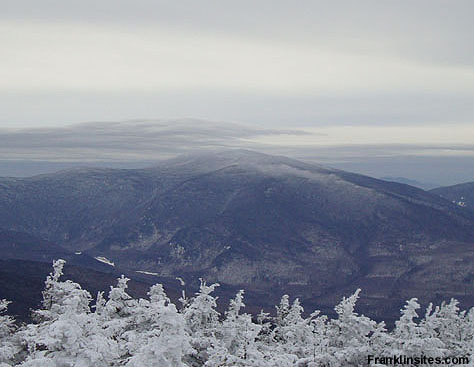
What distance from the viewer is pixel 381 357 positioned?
43219mm

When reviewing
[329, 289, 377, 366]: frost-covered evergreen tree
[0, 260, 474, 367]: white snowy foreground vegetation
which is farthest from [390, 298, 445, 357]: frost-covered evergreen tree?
[329, 289, 377, 366]: frost-covered evergreen tree

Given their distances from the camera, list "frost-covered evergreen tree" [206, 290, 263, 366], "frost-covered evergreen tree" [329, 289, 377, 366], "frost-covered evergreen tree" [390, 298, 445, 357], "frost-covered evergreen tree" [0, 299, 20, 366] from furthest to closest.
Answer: "frost-covered evergreen tree" [329, 289, 377, 366] < "frost-covered evergreen tree" [0, 299, 20, 366] < "frost-covered evergreen tree" [390, 298, 445, 357] < "frost-covered evergreen tree" [206, 290, 263, 366]

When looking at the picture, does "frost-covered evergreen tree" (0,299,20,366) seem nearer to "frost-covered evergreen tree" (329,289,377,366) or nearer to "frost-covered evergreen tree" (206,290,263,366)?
"frost-covered evergreen tree" (206,290,263,366)

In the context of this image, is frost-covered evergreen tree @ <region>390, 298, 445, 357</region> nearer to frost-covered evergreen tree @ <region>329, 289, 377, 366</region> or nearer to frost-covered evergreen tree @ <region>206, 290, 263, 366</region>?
frost-covered evergreen tree @ <region>329, 289, 377, 366</region>

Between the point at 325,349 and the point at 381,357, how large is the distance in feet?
17.0

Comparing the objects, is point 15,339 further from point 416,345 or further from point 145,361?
point 416,345

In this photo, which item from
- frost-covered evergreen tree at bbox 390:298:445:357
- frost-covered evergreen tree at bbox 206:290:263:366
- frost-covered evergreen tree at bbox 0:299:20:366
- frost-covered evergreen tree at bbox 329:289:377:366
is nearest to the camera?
frost-covered evergreen tree at bbox 206:290:263:366

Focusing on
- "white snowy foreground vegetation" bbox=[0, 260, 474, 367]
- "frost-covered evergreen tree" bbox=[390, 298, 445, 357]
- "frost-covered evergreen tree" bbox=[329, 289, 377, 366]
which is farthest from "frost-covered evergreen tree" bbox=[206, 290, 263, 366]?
"frost-covered evergreen tree" bbox=[390, 298, 445, 357]

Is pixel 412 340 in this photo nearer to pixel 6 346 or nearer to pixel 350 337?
pixel 350 337

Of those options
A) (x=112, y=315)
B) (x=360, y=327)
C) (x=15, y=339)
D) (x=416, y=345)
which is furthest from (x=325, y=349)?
(x=15, y=339)

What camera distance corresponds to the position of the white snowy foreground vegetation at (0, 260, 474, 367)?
3091cm

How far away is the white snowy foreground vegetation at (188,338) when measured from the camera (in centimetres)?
3091

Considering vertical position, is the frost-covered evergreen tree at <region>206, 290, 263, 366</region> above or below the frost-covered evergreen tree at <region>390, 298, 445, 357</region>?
below

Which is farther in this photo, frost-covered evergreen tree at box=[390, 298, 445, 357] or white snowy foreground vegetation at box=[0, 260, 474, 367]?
frost-covered evergreen tree at box=[390, 298, 445, 357]
